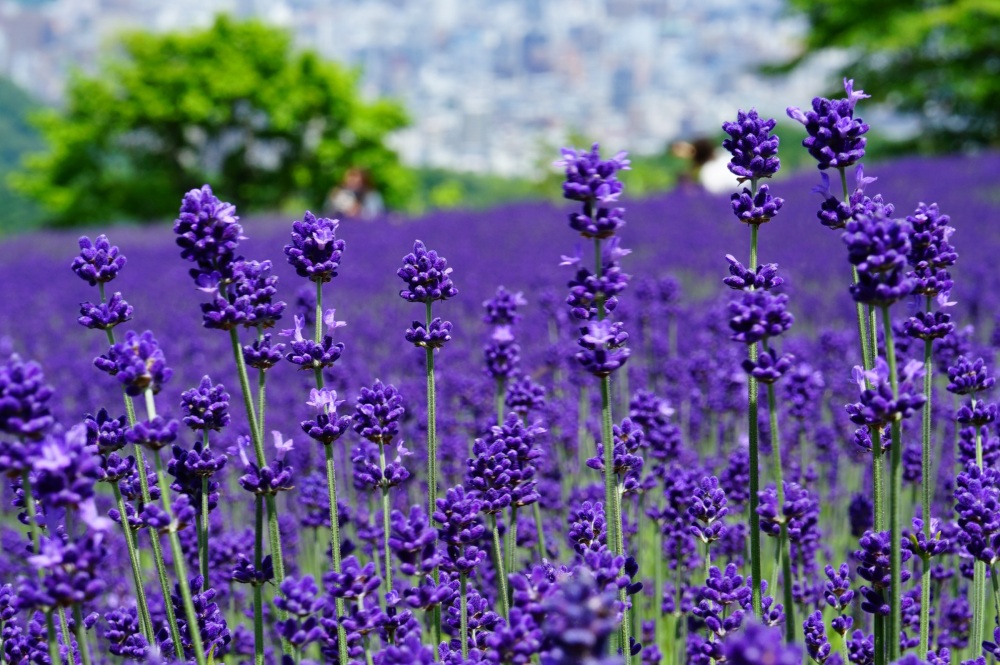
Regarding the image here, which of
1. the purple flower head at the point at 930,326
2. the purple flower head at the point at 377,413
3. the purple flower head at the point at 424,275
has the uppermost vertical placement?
the purple flower head at the point at 424,275

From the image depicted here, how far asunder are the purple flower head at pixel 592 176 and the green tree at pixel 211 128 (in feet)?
94.8

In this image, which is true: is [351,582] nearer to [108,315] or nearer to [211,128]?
[108,315]

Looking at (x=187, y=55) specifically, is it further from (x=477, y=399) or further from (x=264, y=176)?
(x=477, y=399)

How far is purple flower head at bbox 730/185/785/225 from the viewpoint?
1.66m

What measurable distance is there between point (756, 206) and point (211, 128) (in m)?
31.5

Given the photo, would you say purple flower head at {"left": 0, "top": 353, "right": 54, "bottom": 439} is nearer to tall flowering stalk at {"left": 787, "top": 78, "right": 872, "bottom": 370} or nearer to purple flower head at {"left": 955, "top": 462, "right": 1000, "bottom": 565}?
tall flowering stalk at {"left": 787, "top": 78, "right": 872, "bottom": 370}

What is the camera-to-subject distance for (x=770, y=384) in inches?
53.2

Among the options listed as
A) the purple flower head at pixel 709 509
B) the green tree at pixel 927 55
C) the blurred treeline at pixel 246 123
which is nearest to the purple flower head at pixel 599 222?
the purple flower head at pixel 709 509

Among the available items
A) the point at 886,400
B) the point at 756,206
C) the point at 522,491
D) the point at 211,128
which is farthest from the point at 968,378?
the point at 211,128

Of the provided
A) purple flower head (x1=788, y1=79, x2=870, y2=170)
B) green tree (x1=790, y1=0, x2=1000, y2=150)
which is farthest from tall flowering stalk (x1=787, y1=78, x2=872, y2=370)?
green tree (x1=790, y1=0, x2=1000, y2=150)

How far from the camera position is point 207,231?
148cm

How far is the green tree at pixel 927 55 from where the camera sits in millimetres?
24484

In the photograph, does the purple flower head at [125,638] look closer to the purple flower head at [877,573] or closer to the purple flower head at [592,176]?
the purple flower head at [592,176]

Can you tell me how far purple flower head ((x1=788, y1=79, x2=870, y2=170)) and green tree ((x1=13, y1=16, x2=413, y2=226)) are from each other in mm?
28797
